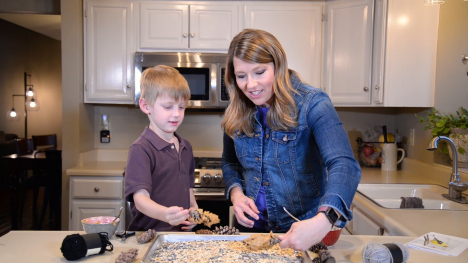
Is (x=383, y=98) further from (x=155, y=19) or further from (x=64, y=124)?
(x=64, y=124)

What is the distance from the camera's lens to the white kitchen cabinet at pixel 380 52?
7.95 feet

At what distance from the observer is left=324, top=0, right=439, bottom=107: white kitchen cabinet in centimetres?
242

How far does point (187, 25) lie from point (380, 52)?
1.45 m

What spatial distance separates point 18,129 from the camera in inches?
251

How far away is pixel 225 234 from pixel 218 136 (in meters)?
2.23

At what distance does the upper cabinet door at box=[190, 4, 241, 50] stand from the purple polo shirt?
1.58 metres

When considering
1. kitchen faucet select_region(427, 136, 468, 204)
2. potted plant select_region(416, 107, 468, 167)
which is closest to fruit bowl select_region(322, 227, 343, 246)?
kitchen faucet select_region(427, 136, 468, 204)

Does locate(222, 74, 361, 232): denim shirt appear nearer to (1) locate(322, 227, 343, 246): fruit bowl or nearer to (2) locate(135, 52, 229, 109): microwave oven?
(1) locate(322, 227, 343, 246): fruit bowl

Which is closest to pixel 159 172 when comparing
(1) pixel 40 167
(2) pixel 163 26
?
(2) pixel 163 26

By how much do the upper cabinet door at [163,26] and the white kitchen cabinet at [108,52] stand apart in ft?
0.36

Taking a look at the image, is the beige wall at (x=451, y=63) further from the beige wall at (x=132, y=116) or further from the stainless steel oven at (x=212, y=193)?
the stainless steel oven at (x=212, y=193)

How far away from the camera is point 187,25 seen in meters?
2.88

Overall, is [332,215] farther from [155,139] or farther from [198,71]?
[198,71]

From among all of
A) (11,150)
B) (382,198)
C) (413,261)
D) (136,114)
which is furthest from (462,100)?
(11,150)
